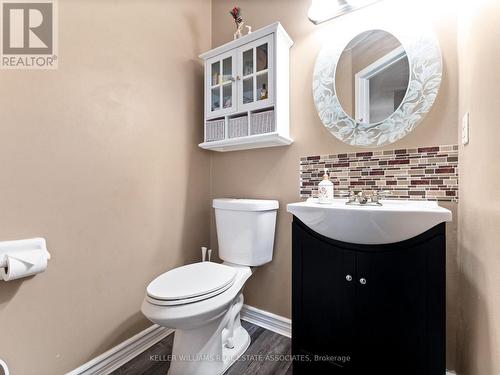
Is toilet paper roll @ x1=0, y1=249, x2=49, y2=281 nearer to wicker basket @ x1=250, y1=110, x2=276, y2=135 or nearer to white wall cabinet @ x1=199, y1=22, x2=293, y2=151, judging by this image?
white wall cabinet @ x1=199, y1=22, x2=293, y2=151

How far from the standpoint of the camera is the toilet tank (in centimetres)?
139

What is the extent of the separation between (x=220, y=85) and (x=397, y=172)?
1.16 metres

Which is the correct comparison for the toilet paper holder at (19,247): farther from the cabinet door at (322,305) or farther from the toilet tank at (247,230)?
the cabinet door at (322,305)

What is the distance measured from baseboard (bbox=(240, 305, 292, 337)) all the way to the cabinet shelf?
1.10m

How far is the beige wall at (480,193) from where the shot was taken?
2.10 ft

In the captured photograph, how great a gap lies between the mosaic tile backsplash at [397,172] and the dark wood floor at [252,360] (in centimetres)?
91

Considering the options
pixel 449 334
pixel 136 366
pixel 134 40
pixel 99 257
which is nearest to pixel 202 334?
pixel 136 366

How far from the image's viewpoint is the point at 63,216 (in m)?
1.08

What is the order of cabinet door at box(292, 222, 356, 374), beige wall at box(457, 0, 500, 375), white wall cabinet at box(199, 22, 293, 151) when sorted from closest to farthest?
beige wall at box(457, 0, 500, 375)
cabinet door at box(292, 222, 356, 374)
white wall cabinet at box(199, 22, 293, 151)

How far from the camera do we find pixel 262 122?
141 centimetres

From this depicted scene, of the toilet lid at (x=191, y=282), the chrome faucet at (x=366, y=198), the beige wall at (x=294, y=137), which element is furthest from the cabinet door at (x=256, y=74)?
the toilet lid at (x=191, y=282)

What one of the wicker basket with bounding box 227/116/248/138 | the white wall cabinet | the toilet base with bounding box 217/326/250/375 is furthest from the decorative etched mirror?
the toilet base with bounding box 217/326/250/375

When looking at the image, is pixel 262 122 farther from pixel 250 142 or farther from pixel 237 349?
pixel 237 349

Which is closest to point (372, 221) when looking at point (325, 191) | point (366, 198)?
point (366, 198)
